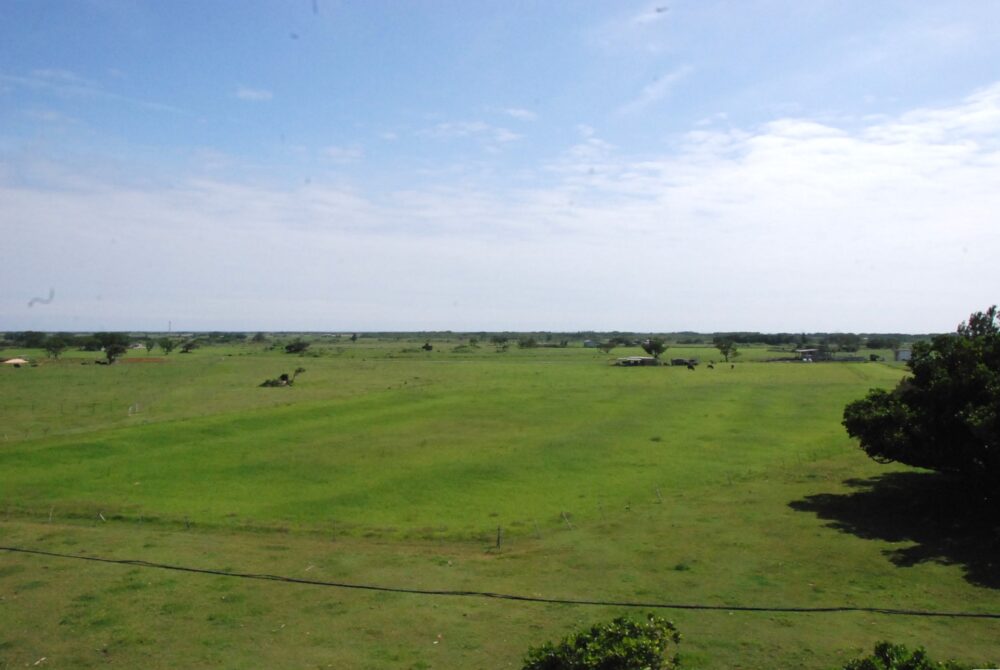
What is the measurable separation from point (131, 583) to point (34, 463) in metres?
25.3

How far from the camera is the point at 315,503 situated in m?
35.4

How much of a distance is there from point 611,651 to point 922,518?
26.1 m

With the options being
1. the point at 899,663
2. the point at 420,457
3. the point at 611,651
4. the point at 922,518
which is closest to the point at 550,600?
the point at 611,651

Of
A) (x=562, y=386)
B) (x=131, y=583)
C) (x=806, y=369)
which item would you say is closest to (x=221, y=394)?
(x=562, y=386)

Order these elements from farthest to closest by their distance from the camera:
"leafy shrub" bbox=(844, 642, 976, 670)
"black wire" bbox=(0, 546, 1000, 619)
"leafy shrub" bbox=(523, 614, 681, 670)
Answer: "black wire" bbox=(0, 546, 1000, 619) → "leafy shrub" bbox=(523, 614, 681, 670) → "leafy shrub" bbox=(844, 642, 976, 670)

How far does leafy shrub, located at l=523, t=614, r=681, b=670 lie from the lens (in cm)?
1101

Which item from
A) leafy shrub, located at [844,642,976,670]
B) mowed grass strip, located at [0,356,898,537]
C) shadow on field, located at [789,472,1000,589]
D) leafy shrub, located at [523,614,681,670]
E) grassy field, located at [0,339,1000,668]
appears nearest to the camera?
leafy shrub, located at [844,642,976,670]

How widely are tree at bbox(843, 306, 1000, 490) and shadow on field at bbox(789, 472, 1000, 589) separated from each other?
5.85ft

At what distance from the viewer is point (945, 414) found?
30406 mm

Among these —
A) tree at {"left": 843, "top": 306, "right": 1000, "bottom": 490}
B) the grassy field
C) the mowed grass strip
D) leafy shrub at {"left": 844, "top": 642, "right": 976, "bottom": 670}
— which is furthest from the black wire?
leafy shrub at {"left": 844, "top": 642, "right": 976, "bottom": 670}

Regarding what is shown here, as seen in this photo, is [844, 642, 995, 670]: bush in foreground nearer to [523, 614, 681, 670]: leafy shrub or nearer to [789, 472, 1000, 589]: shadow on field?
[523, 614, 681, 670]: leafy shrub

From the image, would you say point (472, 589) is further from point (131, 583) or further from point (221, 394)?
point (221, 394)

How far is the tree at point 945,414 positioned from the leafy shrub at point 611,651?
2153 cm

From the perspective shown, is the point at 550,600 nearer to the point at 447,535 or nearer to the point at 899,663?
the point at 447,535
